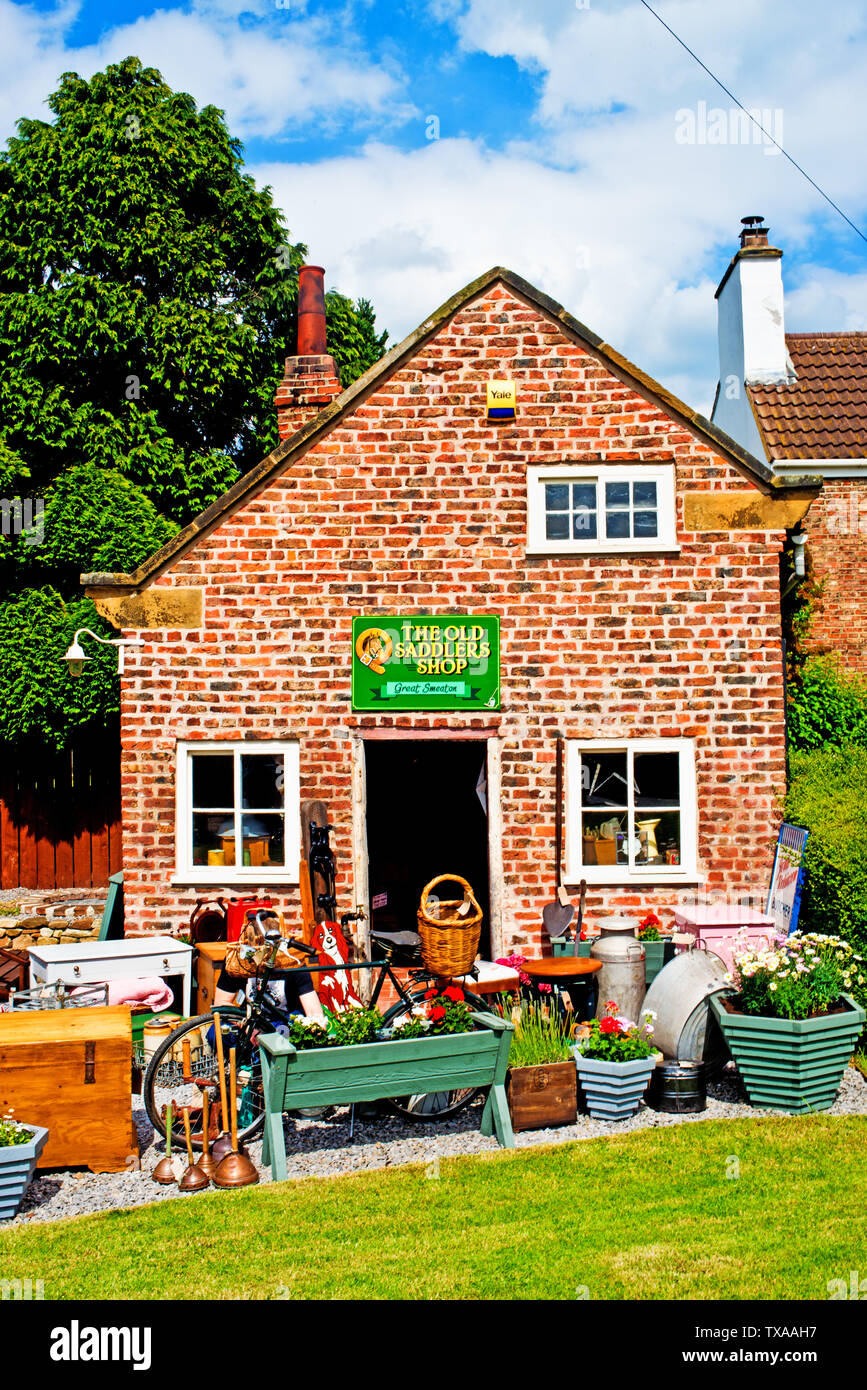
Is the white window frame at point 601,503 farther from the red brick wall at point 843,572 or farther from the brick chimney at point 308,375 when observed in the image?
the red brick wall at point 843,572

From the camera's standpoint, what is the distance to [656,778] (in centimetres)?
1088

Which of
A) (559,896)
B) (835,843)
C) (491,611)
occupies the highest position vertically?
(491,611)

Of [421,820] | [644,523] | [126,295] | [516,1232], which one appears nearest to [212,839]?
[421,820]

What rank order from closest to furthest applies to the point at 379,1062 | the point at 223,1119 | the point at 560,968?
the point at 379,1062, the point at 223,1119, the point at 560,968

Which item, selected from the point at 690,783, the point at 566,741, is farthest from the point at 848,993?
the point at 566,741

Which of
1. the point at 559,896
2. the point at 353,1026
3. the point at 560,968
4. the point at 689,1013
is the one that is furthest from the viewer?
the point at 559,896

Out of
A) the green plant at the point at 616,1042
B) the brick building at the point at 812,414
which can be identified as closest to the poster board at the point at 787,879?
the green plant at the point at 616,1042

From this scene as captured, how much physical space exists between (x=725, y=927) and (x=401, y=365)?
20.2 feet

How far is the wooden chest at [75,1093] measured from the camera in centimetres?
706

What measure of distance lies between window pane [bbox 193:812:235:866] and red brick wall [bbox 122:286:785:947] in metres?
0.30

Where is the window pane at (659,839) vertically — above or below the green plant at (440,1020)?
above

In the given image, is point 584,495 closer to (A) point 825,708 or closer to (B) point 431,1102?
(A) point 825,708

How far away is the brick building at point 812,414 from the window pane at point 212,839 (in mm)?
10385
